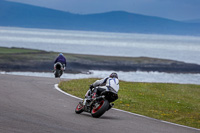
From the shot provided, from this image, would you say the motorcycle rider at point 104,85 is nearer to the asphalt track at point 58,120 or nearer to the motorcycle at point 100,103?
the motorcycle at point 100,103

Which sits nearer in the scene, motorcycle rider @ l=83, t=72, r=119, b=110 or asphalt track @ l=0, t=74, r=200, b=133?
asphalt track @ l=0, t=74, r=200, b=133

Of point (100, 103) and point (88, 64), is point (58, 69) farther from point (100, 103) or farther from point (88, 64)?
point (88, 64)

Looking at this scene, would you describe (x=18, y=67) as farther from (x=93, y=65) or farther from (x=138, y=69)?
(x=138, y=69)

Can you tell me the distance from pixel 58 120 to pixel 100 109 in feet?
4.96

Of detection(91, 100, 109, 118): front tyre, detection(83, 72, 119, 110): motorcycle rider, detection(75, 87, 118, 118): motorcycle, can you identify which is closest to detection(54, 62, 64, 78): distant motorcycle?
detection(83, 72, 119, 110): motorcycle rider

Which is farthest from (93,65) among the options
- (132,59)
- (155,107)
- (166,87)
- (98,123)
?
(98,123)

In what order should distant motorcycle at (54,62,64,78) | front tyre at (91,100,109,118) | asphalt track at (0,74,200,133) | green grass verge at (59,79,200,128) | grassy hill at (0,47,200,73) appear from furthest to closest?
grassy hill at (0,47,200,73), distant motorcycle at (54,62,64,78), green grass verge at (59,79,200,128), front tyre at (91,100,109,118), asphalt track at (0,74,200,133)

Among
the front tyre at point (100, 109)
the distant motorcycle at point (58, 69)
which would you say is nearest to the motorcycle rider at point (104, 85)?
the front tyre at point (100, 109)

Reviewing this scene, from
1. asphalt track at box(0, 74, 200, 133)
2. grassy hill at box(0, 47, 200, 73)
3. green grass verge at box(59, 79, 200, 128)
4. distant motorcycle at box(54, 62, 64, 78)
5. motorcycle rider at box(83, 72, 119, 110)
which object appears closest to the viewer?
asphalt track at box(0, 74, 200, 133)

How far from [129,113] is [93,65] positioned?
211 ft

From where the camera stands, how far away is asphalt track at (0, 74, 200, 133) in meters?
10.9

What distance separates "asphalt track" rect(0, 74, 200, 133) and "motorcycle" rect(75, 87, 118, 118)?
0.74 ft

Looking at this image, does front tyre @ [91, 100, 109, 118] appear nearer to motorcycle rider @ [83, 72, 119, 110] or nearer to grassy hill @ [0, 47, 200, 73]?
motorcycle rider @ [83, 72, 119, 110]

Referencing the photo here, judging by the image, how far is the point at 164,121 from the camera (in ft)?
46.9
